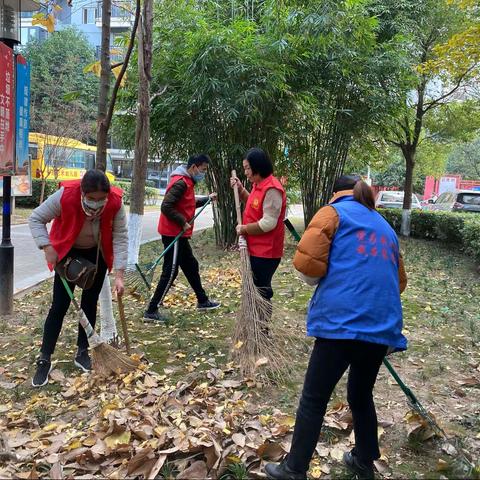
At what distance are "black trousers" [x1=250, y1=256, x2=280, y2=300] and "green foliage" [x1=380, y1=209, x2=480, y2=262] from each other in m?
5.36

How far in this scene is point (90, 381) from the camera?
3.39 m

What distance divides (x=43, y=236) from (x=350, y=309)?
6.90 feet

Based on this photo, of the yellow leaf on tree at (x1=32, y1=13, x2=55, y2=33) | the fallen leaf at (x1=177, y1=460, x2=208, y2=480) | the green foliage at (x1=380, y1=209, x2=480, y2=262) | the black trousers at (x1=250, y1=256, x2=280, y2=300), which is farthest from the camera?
the green foliage at (x1=380, y1=209, x2=480, y2=262)

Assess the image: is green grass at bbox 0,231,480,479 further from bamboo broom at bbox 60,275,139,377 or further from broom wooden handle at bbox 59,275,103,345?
broom wooden handle at bbox 59,275,103,345

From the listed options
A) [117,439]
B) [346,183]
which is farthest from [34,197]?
[346,183]

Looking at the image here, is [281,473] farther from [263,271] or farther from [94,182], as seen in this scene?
[94,182]

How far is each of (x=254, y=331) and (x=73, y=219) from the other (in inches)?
57.1

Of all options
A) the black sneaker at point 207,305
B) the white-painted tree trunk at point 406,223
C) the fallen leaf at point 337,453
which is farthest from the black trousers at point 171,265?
the white-painted tree trunk at point 406,223

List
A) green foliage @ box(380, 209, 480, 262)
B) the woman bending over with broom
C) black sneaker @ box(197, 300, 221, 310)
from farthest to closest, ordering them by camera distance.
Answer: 1. green foliage @ box(380, 209, 480, 262)
2. black sneaker @ box(197, 300, 221, 310)
3. the woman bending over with broom

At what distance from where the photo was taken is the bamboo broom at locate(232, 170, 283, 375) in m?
3.55

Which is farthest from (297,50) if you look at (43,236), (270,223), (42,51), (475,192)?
(42,51)

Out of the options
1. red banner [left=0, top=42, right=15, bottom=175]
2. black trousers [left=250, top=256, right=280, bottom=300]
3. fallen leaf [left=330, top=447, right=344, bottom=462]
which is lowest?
fallen leaf [left=330, top=447, right=344, bottom=462]

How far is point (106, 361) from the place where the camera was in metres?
3.42

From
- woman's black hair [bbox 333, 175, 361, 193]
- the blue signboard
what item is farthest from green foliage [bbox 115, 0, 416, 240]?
woman's black hair [bbox 333, 175, 361, 193]
